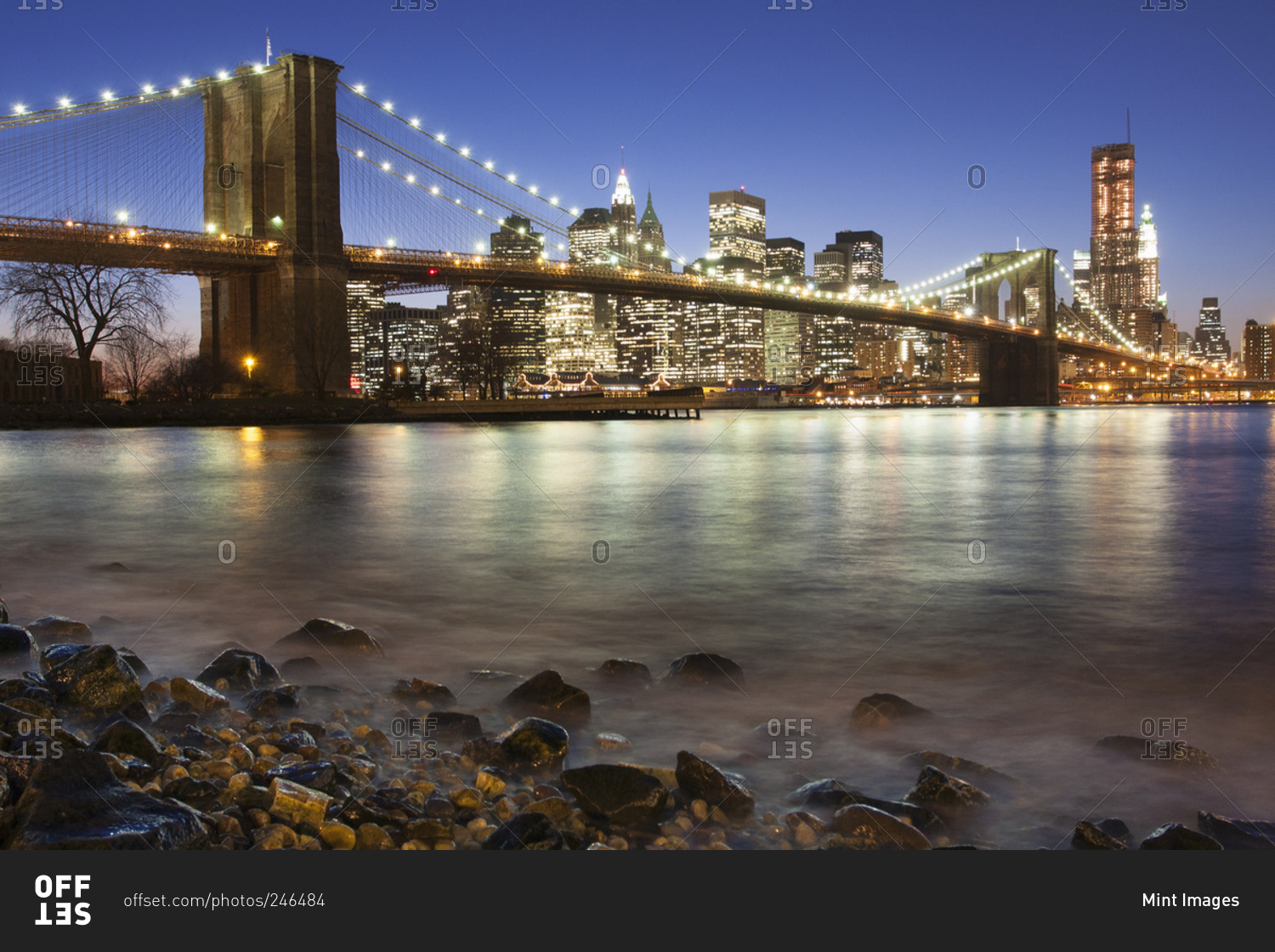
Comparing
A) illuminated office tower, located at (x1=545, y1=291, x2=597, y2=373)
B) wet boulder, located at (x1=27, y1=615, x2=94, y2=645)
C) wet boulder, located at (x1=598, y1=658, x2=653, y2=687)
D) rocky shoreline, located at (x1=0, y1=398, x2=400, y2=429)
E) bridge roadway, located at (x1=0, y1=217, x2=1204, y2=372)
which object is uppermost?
illuminated office tower, located at (x1=545, y1=291, x2=597, y2=373)

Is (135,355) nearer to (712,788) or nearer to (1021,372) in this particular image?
(712,788)

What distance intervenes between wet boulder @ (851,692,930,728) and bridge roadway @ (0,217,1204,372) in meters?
39.5

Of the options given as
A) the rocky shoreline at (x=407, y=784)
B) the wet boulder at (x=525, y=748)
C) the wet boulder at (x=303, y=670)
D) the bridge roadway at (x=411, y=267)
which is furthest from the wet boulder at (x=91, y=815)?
the bridge roadway at (x=411, y=267)

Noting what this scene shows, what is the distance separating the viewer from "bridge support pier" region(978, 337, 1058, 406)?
8250 centimetres

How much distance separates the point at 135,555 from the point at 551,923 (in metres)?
8.60

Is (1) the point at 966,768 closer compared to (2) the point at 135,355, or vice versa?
(1) the point at 966,768

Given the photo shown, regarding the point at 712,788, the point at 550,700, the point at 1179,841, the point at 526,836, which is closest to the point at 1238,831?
the point at 1179,841

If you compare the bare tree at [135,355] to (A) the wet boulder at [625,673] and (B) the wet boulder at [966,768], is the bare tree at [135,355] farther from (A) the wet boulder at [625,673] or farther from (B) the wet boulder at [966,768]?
(B) the wet boulder at [966,768]

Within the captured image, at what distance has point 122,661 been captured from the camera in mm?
4660

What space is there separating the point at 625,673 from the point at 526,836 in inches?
87.3

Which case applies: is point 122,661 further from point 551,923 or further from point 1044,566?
point 1044,566

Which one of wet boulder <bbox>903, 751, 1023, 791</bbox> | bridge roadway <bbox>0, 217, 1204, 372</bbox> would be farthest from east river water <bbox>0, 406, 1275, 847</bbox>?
bridge roadway <bbox>0, 217, 1204, 372</bbox>

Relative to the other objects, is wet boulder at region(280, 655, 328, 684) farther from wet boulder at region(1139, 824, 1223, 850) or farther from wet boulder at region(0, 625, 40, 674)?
wet boulder at region(1139, 824, 1223, 850)

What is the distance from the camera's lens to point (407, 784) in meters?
3.59
